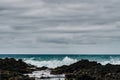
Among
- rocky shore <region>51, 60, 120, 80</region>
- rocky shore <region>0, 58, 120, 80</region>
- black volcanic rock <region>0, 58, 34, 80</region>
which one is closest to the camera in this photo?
rocky shore <region>51, 60, 120, 80</region>

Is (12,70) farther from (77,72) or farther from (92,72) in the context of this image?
(92,72)

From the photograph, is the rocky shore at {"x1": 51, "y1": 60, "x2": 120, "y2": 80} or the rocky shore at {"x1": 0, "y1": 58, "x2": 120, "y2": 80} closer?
the rocky shore at {"x1": 51, "y1": 60, "x2": 120, "y2": 80}

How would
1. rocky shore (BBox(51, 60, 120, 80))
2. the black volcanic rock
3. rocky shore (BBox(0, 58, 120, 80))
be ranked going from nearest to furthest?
1. rocky shore (BBox(51, 60, 120, 80))
2. rocky shore (BBox(0, 58, 120, 80))
3. the black volcanic rock

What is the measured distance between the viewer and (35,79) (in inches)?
1336

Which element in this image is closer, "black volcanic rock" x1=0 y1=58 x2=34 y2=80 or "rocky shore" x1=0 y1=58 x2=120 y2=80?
"rocky shore" x1=0 y1=58 x2=120 y2=80

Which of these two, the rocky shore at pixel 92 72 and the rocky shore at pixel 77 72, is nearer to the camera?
the rocky shore at pixel 92 72

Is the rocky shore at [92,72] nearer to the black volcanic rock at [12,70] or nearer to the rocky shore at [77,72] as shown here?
the rocky shore at [77,72]

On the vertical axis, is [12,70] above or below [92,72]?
above

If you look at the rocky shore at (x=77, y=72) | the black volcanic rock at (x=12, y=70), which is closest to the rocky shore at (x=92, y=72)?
the rocky shore at (x=77, y=72)

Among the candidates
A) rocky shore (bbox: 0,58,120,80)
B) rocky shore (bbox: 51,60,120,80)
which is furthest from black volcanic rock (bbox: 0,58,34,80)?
rocky shore (bbox: 51,60,120,80)

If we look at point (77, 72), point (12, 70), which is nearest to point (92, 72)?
point (77, 72)

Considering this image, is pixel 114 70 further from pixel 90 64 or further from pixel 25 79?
pixel 25 79

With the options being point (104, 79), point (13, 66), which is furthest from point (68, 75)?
point (13, 66)

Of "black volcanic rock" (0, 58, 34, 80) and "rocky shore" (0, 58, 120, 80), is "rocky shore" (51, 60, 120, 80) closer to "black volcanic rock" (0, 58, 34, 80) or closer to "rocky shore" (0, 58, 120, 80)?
"rocky shore" (0, 58, 120, 80)
